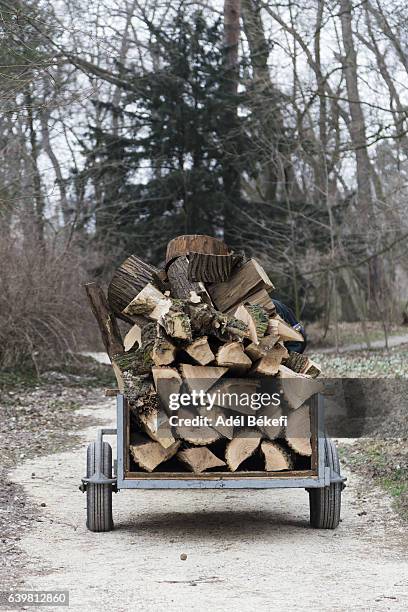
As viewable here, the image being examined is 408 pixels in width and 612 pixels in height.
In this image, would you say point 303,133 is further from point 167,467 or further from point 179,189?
point 167,467

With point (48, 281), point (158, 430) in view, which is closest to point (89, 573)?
point (158, 430)

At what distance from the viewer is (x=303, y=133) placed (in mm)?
27172

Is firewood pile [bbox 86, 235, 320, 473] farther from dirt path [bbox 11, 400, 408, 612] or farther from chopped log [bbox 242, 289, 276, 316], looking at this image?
dirt path [bbox 11, 400, 408, 612]

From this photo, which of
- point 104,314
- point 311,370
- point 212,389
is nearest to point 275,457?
point 212,389

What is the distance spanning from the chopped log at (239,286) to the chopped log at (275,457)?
114cm

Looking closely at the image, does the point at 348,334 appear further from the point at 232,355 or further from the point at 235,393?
the point at 232,355

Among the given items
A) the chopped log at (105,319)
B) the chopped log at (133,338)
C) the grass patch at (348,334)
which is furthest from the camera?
the grass patch at (348,334)

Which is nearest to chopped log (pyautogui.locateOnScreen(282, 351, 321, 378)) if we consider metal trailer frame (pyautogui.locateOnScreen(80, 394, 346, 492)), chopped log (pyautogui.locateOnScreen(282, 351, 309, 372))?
chopped log (pyautogui.locateOnScreen(282, 351, 309, 372))

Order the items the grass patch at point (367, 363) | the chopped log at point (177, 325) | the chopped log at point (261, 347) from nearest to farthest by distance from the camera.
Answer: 1. the chopped log at point (177, 325)
2. the chopped log at point (261, 347)
3. the grass patch at point (367, 363)

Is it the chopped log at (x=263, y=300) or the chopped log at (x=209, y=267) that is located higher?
the chopped log at (x=209, y=267)

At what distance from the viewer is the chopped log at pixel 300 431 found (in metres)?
7.11

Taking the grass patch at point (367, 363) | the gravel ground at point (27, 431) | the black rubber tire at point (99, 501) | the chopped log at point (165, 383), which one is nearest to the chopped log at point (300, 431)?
the chopped log at point (165, 383)

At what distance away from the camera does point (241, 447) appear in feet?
23.2

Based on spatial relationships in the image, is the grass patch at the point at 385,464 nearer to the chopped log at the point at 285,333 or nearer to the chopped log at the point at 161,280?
the chopped log at the point at 285,333
